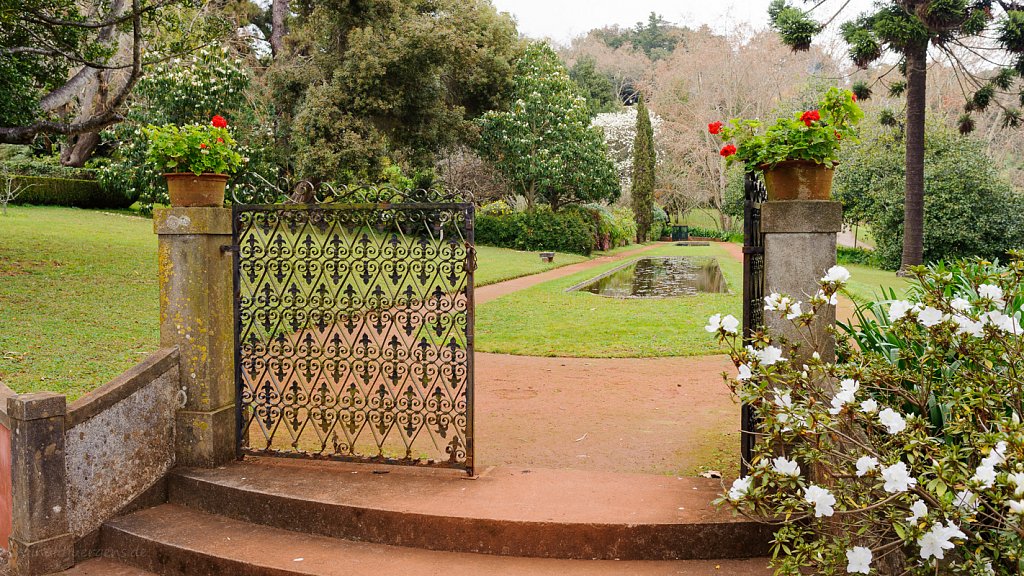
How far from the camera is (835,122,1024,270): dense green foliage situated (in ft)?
69.9

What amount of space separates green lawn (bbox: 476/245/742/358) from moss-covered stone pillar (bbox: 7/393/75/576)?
6101mm

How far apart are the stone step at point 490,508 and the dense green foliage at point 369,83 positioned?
1885 centimetres

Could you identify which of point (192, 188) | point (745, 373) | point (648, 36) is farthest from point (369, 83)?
point (648, 36)

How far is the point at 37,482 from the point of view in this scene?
414 cm

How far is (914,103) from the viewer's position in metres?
16.5

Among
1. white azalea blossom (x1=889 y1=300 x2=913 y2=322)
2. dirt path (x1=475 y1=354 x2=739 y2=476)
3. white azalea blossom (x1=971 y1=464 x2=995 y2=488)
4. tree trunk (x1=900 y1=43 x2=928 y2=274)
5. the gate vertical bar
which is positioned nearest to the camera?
white azalea blossom (x1=971 y1=464 x2=995 y2=488)

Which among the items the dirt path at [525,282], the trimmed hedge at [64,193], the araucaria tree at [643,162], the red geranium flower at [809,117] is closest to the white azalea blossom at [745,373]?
the red geranium flower at [809,117]

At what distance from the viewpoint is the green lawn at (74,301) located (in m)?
7.33

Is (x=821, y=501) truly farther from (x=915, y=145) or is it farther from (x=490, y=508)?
(x=915, y=145)

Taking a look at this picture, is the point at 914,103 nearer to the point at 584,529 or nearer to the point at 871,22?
the point at 871,22

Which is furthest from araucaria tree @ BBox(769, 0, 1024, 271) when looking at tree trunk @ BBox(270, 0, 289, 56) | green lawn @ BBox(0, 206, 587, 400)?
tree trunk @ BBox(270, 0, 289, 56)

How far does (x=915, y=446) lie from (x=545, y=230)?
26466mm

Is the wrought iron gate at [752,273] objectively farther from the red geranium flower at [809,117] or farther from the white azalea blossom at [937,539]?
the white azalea blossom at [937,539]

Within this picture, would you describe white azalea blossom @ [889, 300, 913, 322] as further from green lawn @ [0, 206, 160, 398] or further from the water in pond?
the water in pond
